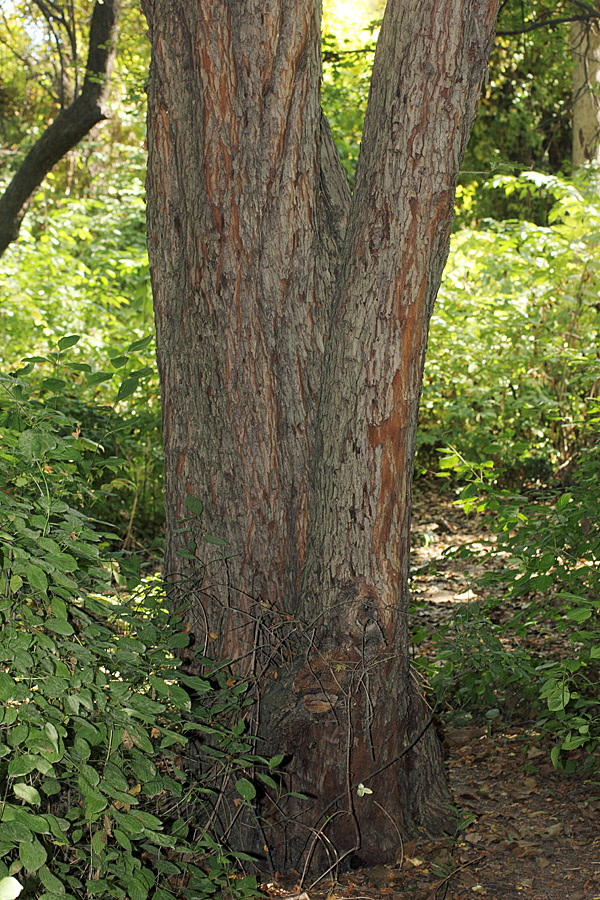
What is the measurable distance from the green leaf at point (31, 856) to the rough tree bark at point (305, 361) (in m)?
1.09

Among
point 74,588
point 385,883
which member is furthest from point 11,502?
point 385,883

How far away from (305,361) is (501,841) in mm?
1727

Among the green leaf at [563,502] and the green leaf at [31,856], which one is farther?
the green leaf at [563,502]

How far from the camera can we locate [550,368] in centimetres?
621

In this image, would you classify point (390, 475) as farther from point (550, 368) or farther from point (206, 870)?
point (550, 368)

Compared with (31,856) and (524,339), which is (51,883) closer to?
(31,856)

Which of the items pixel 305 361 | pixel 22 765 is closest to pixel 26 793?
pixel 22 765

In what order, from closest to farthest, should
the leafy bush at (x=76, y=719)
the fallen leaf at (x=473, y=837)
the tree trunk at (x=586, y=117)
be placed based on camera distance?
the leafy bush at (x=76, y=719), the fallen leaf at (x=473, y=837), the tree trunk at (x=586, y=117)

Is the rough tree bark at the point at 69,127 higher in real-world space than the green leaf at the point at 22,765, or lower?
higher

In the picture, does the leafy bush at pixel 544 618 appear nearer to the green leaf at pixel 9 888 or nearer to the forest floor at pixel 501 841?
the forest floor at pixel 501 841

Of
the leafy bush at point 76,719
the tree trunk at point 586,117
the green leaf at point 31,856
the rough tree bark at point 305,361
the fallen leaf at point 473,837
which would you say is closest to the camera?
the green leaf at point 31,856

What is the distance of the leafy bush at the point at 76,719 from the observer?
1.47 metres

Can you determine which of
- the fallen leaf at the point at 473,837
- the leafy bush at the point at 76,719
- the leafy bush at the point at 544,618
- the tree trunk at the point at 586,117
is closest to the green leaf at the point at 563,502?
the leafy bush at the point at 544,618

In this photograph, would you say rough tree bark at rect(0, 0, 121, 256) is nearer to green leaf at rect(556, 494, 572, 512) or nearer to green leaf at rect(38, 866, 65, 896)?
green leaf at rect(556, 494, 572, 512)
